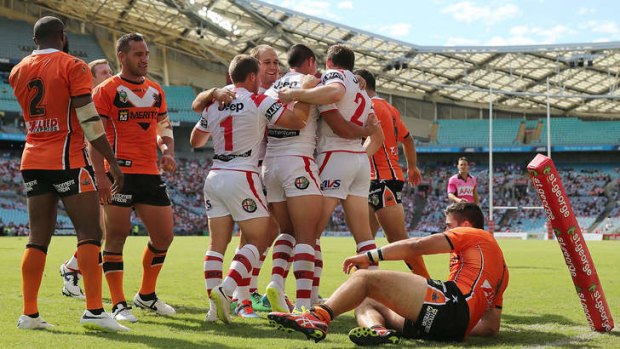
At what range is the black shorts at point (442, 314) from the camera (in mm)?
5031

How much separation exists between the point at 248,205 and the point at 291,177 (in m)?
0.45

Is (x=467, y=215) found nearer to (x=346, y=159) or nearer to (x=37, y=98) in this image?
(x=346, y=159)

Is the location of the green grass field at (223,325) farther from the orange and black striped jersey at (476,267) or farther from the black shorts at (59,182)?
the black shorts at (59,182)

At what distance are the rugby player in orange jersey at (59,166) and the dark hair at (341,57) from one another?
7.17ft

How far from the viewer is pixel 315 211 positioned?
626 cm

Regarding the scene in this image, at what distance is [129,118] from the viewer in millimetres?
6703

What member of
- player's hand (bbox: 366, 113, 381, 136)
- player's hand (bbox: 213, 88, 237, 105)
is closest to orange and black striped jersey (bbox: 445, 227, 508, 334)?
player's hand (bbox: 366, 113, 381, 136)

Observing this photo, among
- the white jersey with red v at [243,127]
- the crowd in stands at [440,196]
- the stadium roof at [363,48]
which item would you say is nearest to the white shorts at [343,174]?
the white jersey with red v at [243,127]

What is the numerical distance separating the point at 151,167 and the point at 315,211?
1671 mm

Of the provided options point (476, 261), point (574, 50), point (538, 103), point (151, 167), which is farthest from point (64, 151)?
point (538, 103)

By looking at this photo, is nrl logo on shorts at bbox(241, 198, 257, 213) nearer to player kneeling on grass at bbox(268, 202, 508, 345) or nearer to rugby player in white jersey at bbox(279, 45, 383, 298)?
rugby player in white jersey at bbox(279, 45, 383, 298)

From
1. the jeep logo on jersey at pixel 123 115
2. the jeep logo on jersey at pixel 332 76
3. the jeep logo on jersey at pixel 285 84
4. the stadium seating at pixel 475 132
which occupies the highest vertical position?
the stadium seating at pixel 475 132

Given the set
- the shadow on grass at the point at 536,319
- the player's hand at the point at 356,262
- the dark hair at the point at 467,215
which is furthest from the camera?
the shadow on grass at the point at 536,319

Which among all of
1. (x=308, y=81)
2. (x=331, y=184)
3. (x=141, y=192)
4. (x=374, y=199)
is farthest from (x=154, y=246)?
(x=374, y=199)
